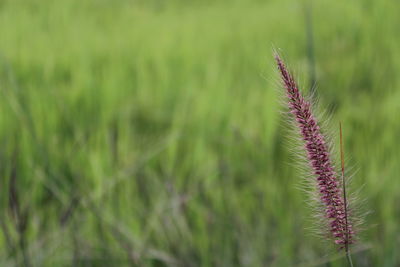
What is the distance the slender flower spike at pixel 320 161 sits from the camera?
1.71ft

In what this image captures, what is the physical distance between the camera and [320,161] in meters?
0.52

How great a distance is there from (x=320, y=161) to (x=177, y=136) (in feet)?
3.88

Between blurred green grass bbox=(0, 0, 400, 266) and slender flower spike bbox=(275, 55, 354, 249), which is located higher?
slender flower spike bbox=(275, 55, 354, 249)

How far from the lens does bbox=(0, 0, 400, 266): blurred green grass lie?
4.54 ft

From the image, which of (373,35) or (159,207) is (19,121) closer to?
(159,207)

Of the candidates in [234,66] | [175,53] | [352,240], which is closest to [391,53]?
[234,66]

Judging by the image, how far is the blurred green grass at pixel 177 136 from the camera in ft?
4.54

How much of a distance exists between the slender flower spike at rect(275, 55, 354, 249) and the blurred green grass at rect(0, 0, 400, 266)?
48 cm

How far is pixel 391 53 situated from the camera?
2.20 m

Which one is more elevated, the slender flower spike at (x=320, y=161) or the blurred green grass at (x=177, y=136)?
the slender flower spike at (x=320, y=161)

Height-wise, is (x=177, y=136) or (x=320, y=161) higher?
(x=320, y=161)

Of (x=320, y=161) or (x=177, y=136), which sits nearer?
(x=320, y=161)

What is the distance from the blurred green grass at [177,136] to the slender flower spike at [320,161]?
0.48m

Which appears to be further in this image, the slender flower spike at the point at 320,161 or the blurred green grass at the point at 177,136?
the blurred green grass at the point at 177,136
